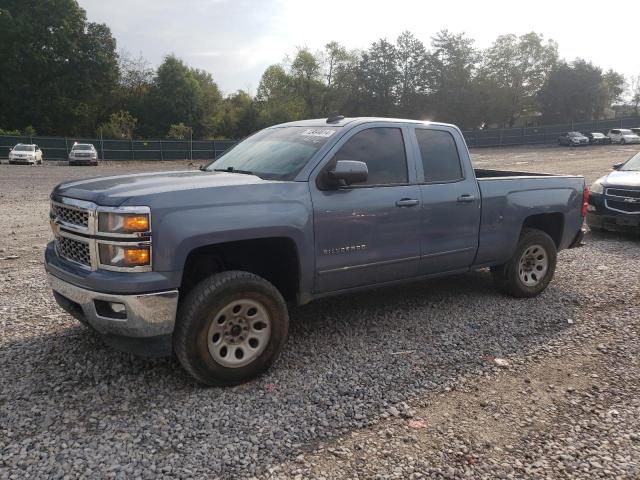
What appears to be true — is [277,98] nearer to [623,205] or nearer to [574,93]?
[574,93]

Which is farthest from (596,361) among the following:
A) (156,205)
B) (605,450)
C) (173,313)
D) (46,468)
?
(46,468)

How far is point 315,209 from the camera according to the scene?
4.04 m

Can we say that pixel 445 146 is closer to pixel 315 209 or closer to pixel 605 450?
pixel 315 209

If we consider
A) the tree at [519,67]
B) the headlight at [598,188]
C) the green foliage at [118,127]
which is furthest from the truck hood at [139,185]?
the tree at [519,67]

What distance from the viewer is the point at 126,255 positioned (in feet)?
11.0

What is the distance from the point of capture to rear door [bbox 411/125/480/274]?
15.8 ft

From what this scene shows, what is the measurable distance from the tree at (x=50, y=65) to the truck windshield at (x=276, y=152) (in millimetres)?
54024

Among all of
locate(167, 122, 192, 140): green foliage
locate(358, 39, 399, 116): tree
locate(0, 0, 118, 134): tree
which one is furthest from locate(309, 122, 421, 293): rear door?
locate(358, 39, 399, 116): tree

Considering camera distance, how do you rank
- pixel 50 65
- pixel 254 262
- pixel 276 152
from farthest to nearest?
pixel 50 65 → pixel 276 152 → pixel 254 262

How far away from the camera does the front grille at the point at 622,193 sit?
29.9 ft

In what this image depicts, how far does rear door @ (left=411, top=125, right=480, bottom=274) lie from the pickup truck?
1 centimetres

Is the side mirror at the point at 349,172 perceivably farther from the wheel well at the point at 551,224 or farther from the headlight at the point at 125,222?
the wheel well at the point at 551,224

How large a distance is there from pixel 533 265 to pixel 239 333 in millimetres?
3690

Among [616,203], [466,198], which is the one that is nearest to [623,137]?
[616,203]
